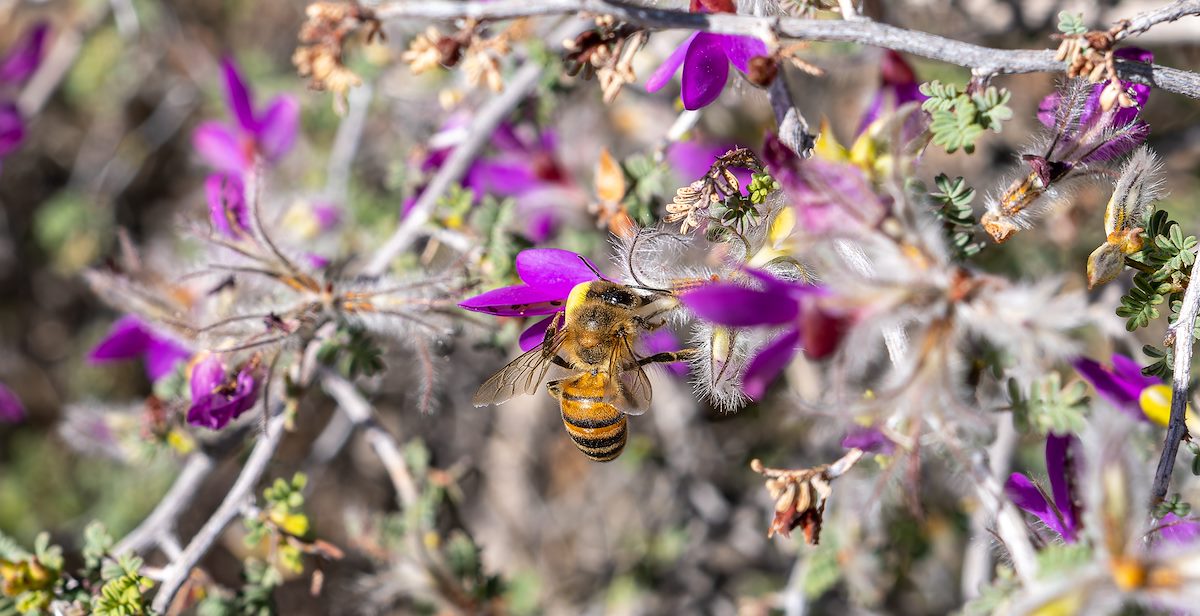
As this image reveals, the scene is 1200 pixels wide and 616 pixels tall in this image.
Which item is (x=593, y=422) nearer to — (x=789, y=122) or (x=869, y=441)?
(x=869, y=441)

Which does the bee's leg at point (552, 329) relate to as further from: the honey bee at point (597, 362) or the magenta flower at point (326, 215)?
the magenta flower at point (326, 215)

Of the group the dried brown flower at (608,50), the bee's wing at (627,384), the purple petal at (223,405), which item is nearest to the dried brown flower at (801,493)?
the bee's wing at (627,384)

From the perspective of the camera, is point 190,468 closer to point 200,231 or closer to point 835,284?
point 200,231

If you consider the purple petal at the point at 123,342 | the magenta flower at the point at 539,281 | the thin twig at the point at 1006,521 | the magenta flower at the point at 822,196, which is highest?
the magenta flower at the point at 822,196

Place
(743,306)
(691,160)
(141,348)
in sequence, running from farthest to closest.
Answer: (691,160), (141,348), (743,306)

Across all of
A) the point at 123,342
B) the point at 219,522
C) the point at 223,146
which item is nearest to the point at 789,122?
the point at 219,522

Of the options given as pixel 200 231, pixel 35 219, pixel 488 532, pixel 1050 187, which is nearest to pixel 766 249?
pixel 1050 187

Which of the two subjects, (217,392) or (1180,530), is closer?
(1180,530)
